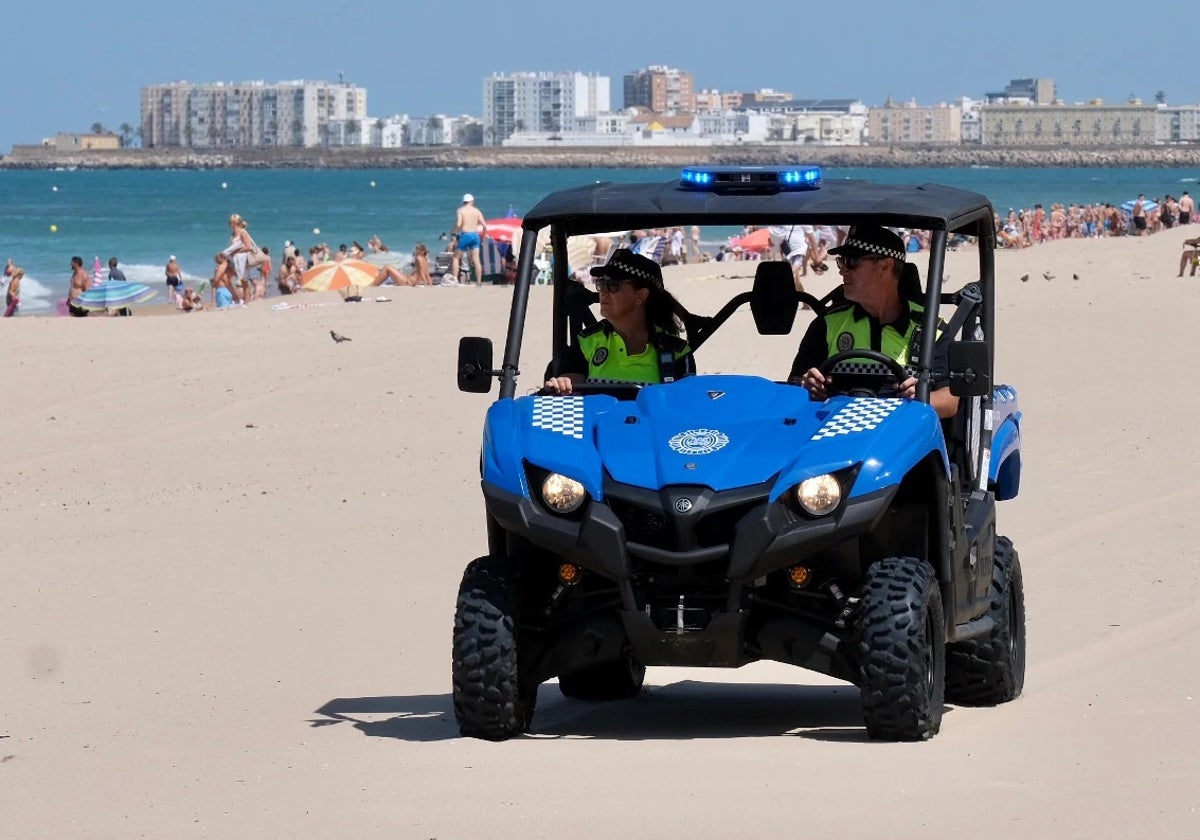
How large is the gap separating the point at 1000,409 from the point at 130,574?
4.67 m

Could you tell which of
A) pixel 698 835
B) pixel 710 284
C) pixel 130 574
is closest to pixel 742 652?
pixel 698 835

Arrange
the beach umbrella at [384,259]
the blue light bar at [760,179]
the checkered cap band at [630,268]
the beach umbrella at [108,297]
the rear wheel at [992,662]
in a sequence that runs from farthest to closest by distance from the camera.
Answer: the beach umbrella at [384,259]
the beach umbrella at [108,297]
the rear wheel at [992,662]
the checkered cap band at [630,268]
the blue light bar at [760,179]

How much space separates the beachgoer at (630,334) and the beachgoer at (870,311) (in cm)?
48

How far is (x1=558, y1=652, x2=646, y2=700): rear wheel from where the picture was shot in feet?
25.6

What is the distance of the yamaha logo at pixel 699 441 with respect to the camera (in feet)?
20.7

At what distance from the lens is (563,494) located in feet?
20.6

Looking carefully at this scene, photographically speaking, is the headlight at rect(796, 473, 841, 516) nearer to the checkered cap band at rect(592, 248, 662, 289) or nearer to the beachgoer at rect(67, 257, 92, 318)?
the checkered cap band at rect(592, 248, 662, 289)

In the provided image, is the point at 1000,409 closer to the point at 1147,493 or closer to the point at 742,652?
the point at 742,652

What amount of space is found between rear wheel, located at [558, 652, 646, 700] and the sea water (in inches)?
715

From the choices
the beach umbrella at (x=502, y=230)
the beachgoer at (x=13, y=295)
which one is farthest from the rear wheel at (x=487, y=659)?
the beach umbrella at (x=502, y=230)

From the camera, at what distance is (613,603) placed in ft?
21.5

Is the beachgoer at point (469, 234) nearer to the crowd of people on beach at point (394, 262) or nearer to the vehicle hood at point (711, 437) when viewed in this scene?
the crowd of people on beach at point (394, 262)

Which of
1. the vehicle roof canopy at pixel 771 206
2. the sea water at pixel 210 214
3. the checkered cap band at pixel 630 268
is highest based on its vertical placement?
the vehicle roof canopy at pixel 771 206

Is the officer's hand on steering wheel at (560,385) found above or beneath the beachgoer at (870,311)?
beneath
